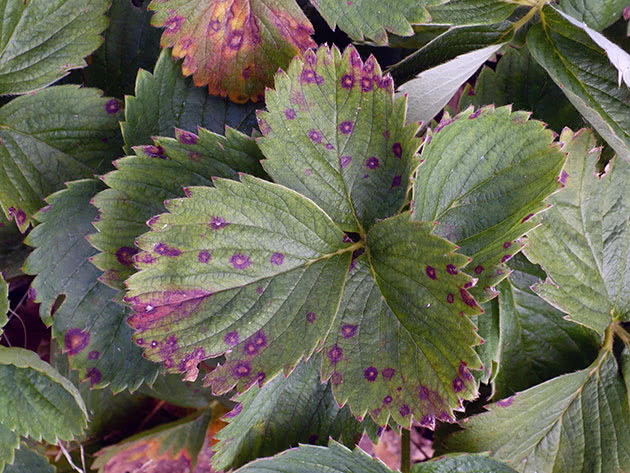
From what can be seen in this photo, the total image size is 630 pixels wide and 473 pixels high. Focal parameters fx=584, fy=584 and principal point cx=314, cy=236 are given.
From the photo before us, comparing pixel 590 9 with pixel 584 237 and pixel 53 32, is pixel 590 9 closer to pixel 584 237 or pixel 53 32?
pixel 584 237

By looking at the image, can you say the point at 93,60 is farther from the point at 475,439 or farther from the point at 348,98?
the point at 475,439

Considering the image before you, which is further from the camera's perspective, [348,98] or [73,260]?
[73,260]

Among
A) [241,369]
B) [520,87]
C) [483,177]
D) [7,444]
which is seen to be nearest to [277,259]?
[241,369]

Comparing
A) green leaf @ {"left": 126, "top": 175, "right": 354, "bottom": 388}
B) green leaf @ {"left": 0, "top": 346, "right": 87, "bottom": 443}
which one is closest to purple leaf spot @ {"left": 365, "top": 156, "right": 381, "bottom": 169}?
green leaf @ {"left": 126, "top": 175, "right": 354, "bottom": 388}

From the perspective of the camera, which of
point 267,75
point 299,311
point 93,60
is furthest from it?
point 93,60

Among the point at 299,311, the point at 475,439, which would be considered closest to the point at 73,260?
the point at 299,311

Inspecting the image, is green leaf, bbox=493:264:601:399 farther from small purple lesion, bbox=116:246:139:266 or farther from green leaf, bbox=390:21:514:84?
small purple lesion, bbox=116:246:139:266
